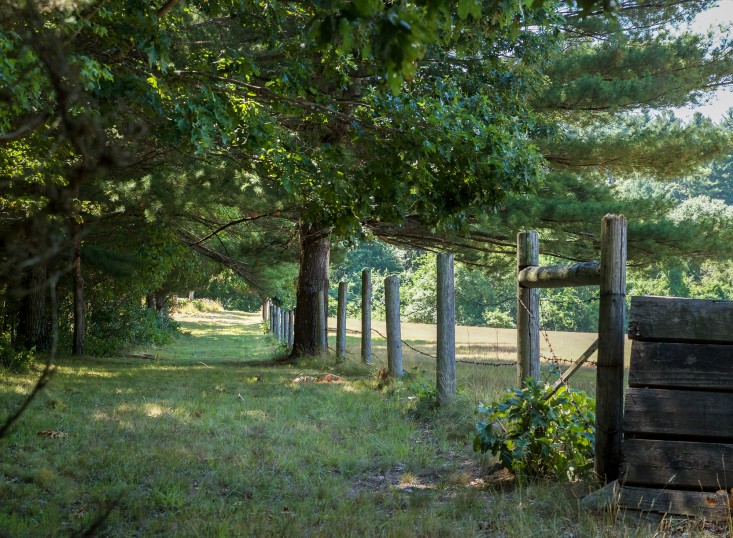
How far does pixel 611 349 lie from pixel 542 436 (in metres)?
0.81

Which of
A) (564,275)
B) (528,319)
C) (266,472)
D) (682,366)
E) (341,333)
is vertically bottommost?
(266,472)

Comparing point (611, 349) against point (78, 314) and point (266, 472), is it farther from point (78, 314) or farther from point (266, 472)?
point (78, 314)

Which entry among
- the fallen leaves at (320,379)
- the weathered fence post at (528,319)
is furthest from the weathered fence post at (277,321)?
the weathered fence post at (528,319)

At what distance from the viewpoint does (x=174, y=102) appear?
6.07 meters

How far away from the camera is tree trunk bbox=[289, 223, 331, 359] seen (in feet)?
49.1

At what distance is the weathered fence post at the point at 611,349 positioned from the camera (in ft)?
14.9

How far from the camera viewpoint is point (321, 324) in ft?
49.4

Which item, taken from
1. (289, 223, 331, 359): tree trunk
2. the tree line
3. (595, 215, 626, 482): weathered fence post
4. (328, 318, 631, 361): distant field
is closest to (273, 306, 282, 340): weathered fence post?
(328, 318, 631, 361): distant field

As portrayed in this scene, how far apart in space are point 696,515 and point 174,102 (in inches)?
194

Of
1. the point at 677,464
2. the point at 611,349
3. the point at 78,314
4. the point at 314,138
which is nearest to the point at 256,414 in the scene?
the point at 611,349

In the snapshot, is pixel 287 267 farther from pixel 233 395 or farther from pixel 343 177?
pixel 343 177

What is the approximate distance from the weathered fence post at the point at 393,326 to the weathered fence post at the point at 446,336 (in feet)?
6.59

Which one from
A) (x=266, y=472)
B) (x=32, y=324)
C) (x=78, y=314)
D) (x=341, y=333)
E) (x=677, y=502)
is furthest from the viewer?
(x=78, y=314)

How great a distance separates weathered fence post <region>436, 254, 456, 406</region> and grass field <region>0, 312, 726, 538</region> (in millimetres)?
248
